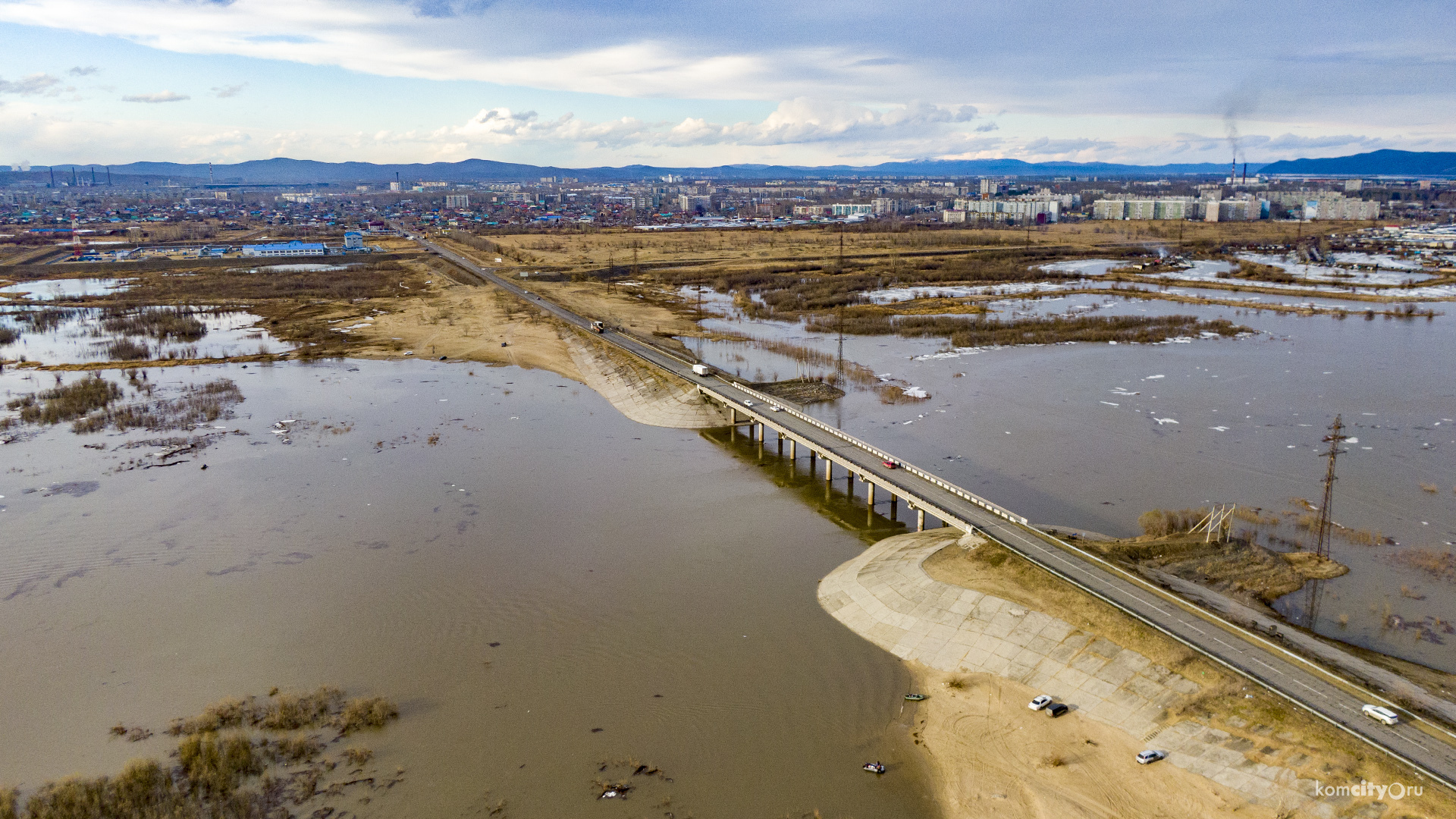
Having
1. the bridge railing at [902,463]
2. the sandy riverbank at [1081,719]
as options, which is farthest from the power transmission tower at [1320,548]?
the bridge railing at [902,463]

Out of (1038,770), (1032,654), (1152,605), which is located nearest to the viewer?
(1038,770)

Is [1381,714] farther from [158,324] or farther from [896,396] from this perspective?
[158,324]

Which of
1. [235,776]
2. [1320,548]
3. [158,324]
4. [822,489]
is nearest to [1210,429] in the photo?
[1320,548]

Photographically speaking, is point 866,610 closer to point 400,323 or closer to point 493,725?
point 493,725

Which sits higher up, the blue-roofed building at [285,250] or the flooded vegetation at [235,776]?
the blue-roofed building at [285,250]

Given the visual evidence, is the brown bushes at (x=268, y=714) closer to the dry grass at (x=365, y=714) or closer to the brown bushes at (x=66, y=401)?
the dry grass at (x=365, y=714)

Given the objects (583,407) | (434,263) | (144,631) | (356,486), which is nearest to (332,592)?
(144,631)

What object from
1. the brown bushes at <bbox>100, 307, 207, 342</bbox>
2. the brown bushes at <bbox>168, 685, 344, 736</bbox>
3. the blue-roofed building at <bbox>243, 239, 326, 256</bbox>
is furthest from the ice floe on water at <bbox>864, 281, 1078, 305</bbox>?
the blue-roofed building at <bbox>243, 239, 326, 256</bbox>
